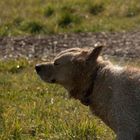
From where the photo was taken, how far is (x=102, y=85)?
7234 millimetres

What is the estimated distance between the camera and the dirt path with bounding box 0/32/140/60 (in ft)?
43.9

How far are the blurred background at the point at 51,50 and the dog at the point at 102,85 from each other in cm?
69

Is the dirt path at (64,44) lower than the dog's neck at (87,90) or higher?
lower

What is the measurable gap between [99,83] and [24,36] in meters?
8.13

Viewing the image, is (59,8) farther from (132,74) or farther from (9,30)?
(132,74)

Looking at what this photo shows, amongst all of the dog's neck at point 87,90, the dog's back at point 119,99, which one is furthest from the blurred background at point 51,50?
the dog's back at point 119,99

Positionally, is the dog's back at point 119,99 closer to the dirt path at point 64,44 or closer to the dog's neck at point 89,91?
the dog's neck at point 89,91

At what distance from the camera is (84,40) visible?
14641mm

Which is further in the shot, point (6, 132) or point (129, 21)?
point (129, 21)

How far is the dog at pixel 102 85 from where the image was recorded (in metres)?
6.89

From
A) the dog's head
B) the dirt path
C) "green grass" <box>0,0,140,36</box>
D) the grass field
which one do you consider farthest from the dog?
"green grass" <box>0,0,140,36</box>

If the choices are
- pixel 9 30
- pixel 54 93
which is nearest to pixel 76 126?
pixel 54 93

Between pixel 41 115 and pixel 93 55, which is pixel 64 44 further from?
pixel 93 55

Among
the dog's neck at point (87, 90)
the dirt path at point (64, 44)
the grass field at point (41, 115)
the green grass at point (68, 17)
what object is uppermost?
the dog's neck at point (87, 90)
